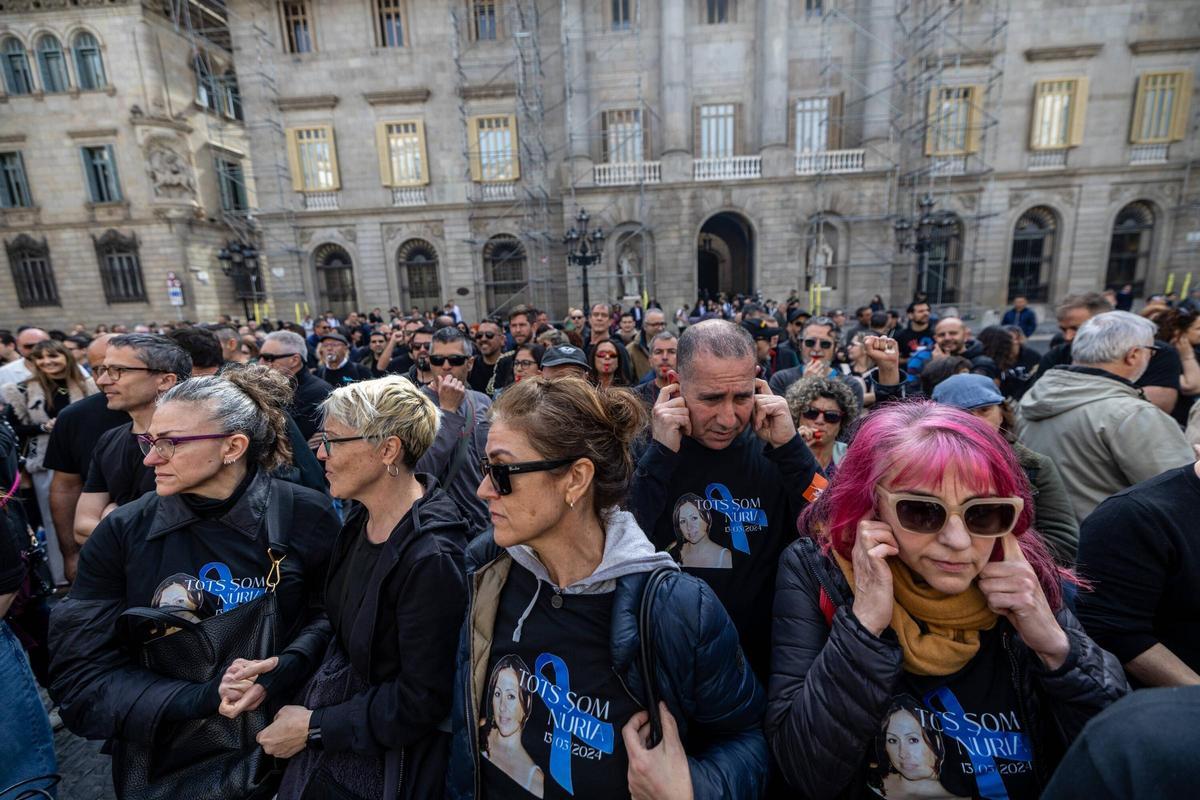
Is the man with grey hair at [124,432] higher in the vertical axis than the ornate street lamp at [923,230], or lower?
lower

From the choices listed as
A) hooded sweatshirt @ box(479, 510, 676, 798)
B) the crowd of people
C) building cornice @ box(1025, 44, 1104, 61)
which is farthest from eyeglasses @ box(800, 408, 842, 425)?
building cornice @ box(1025, 44, 1104, 61)

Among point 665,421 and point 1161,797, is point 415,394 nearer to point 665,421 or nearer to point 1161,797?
point 665,421

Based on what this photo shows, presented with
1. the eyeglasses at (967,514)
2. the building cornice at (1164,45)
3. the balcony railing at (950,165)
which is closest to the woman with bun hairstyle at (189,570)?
the eyeglasses at (967,514)

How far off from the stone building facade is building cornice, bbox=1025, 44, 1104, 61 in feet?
103

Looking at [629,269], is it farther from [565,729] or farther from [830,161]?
[565,729]

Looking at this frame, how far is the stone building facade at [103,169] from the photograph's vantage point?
69.9 feet

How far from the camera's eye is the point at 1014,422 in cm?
309

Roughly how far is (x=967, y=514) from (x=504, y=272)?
72.8ft

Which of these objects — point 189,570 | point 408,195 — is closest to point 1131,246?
point 408,195

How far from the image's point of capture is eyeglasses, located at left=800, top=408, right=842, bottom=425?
Result: 3008mm

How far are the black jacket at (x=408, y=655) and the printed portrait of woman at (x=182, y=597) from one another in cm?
57

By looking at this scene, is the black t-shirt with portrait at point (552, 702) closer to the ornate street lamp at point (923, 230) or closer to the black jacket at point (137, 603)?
the black jacket at point (137, 603)

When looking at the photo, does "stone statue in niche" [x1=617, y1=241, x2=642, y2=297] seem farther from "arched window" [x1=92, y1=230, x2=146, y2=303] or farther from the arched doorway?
"arched window" [x1=92, y1=230, x2=146, y2=303]

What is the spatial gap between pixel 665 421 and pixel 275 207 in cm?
2424
